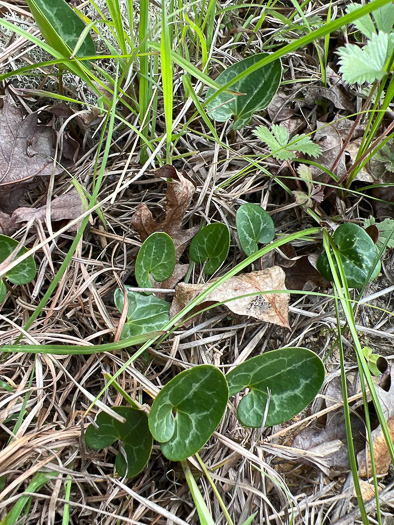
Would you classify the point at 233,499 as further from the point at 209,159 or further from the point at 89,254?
the point at 209,159

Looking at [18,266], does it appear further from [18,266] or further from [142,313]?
[142,313]

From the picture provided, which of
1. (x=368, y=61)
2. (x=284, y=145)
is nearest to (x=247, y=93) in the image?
(x=284, y=145)

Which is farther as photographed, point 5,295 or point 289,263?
point 289,263

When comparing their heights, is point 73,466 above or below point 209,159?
below

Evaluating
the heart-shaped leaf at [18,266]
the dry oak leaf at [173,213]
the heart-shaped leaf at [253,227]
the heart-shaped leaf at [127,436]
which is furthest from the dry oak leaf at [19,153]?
the heart-shaped leaf at [127,436]

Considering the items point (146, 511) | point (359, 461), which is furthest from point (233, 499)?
point (359, 461)
